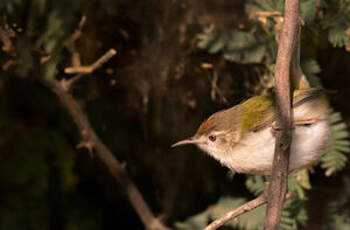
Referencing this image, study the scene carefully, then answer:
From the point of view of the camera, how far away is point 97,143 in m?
3.19

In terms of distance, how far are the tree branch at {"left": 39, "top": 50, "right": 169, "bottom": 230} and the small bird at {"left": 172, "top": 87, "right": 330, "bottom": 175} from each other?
0.73 meters

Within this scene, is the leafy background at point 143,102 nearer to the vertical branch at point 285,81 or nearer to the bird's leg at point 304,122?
the bird's leg at point 304,122

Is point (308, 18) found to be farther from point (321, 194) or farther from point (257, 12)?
point (321, 194)

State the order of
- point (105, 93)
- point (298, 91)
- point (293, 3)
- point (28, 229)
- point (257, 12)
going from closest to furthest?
1. point (293, 3)
2. point (298, 91)
3. point (257, 12)
4. point (28, 229)
5. point (105, 93)

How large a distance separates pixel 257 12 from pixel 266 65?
45 centimetres

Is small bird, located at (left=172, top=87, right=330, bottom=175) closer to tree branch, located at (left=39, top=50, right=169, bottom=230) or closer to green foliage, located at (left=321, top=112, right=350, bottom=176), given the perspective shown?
green foliage, located at (left=321, top=112, right=350, bottom=176)

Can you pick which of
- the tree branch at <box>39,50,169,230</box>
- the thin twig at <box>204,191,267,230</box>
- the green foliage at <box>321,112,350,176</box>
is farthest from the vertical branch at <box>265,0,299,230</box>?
the tree branch at <box>39,50,169,230</box>

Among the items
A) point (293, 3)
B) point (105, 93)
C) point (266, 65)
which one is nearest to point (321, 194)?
point (266, 65)

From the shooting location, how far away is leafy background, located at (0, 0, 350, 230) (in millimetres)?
3141

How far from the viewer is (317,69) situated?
2.87 m

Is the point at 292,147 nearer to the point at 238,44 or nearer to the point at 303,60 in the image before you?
the point at 303,60

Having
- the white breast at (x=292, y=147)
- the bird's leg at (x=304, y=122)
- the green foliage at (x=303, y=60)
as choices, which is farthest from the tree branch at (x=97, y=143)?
the bird's leg at (x=304, y=122)

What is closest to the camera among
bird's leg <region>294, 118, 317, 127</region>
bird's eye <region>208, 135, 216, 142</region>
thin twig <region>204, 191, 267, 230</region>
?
thin twig <region>204, 191, 267, 230</region>

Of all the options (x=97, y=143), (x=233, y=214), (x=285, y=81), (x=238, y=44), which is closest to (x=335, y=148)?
(x=238, y=44)
